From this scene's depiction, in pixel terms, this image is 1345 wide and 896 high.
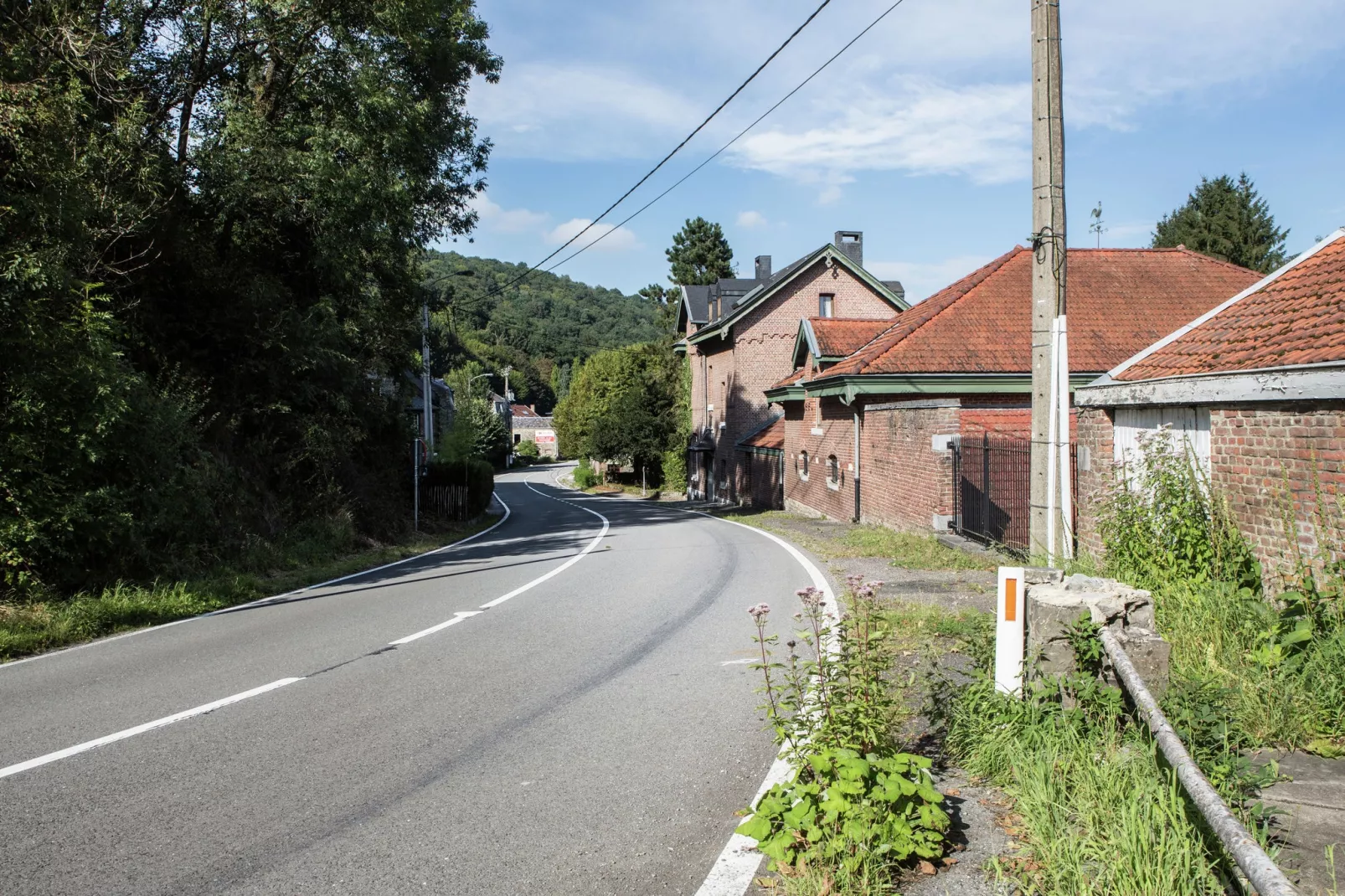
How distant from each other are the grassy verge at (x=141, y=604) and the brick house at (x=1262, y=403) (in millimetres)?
10403

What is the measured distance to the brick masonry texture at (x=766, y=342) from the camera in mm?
40969

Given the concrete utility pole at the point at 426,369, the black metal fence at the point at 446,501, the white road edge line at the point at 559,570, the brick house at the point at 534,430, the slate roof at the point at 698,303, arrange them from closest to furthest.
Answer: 1. the white road edge line at the point at 559,570
2. the concrete utility pole at the point at 426,369
3. the black metal fence at the point at 446,501
4. the slate roof at the point at 698,303
5. the brick house at the point at 534,430

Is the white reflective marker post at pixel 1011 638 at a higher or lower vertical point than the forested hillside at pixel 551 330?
lower

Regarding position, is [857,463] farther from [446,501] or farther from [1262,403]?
[1262,403]

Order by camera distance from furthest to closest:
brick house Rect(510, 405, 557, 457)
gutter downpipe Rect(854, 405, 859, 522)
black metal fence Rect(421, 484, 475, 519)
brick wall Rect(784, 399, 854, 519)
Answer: brick house Rect(510, 405, 557, 457), black metal fence Rect(421, 484, 475, 519), brick wall Rect(784, 399, 854, 519), gutter downpipe Rect(854, 405, 859, 522)

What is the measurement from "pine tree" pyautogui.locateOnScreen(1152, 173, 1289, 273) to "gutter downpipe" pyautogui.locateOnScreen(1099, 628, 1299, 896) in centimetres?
4386

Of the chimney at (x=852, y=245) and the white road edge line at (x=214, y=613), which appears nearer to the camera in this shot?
the white road edge line at (x=214, y=613)

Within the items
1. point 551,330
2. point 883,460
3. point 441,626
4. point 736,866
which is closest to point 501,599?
point 441,626

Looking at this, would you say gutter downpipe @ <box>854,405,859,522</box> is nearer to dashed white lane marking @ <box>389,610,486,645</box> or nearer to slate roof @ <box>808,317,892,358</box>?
slate roof @ <box>808,317,892,358</box>

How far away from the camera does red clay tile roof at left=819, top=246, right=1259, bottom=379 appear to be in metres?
19.8

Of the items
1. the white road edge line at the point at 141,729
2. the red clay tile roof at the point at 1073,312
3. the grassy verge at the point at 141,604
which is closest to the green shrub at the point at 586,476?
the red clay tile roof at the point at 1073,312

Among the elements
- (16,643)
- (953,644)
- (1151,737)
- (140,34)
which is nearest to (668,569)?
(953,644)

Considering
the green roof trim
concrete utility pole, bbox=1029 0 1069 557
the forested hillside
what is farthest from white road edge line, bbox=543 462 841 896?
the forested hillside

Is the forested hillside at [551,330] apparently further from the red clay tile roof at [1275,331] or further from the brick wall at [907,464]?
the red clay tile roof at [1275,331]
